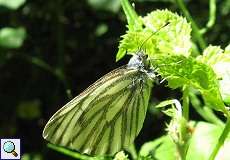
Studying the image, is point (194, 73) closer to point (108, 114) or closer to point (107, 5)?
point (108, 114)

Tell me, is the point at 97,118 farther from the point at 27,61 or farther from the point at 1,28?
the point at 27,61

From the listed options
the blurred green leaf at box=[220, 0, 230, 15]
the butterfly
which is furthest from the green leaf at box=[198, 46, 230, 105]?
the blurred green leaf at box=[220, 0, 230, 15]

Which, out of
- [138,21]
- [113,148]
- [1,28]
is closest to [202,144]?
[113,148]

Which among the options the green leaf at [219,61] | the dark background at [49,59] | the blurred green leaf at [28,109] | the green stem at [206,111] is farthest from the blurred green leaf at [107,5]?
the green leaf at [219,61]

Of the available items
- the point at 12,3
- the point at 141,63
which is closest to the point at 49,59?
the point at 12,3

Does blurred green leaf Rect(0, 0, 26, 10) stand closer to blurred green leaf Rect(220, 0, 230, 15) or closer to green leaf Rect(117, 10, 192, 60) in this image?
blurred green leaf Rect(220, 0, 230, 15)
